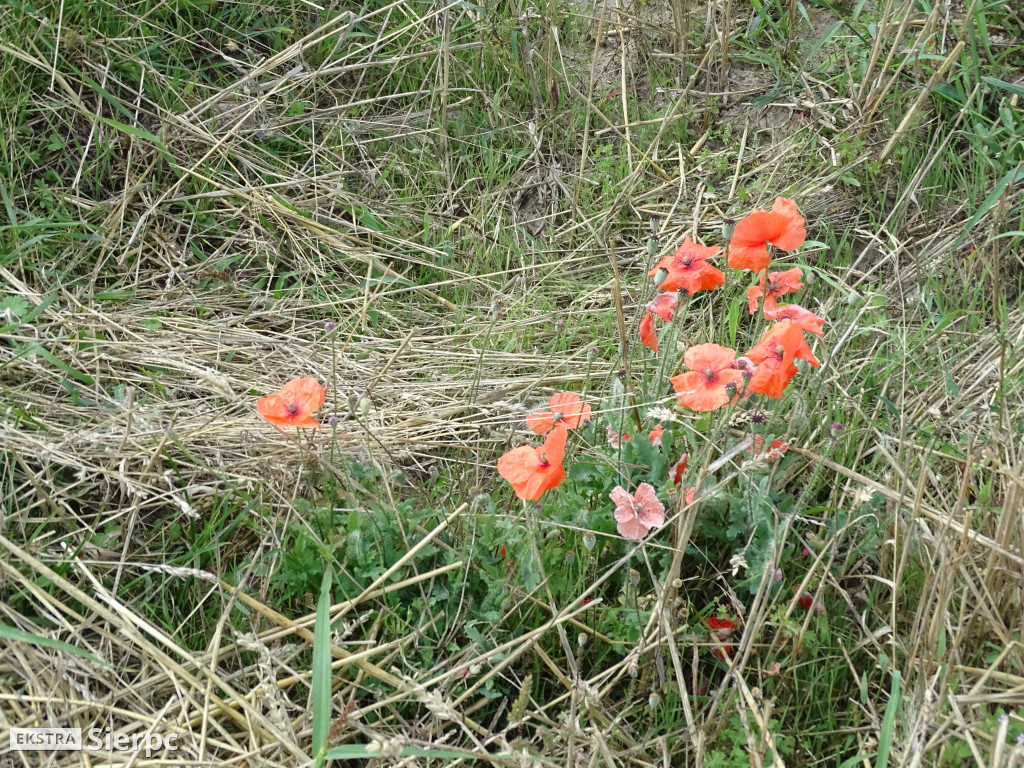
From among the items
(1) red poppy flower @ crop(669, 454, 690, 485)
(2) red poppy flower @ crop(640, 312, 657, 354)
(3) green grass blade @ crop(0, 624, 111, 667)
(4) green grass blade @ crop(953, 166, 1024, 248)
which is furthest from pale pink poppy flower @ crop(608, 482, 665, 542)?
(4) green grass blade @ crop(953, 166, 1024, 248)

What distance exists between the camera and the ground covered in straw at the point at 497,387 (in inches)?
60.2

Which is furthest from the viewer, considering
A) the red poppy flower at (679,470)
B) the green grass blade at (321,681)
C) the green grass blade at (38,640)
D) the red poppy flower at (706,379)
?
the red poppy flower at (679,470)

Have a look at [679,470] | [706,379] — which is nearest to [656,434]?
[679,470]

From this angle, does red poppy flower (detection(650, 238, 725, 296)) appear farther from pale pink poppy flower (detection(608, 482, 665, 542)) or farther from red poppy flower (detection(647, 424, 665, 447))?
pale pink poppy flower (detection(608, 482, 665, 542))

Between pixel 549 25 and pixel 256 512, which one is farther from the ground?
pixel 549 25

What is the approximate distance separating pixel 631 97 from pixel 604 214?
0.57 meters

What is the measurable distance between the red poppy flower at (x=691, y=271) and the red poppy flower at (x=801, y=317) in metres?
0.13

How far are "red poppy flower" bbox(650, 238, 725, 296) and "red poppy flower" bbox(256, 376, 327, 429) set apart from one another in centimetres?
71

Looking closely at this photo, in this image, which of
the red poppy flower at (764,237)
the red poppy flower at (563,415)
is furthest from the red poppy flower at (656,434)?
the red poppy flower at (764,237)

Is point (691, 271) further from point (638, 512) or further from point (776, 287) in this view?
point (638, 512)

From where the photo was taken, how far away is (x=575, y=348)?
2527mm

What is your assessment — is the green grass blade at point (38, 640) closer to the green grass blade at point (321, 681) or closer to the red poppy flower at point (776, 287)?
the green grass blade at point (321, 681)

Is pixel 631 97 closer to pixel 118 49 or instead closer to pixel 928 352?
pixel 928 352

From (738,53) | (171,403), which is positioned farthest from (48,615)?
A: (738,53)
